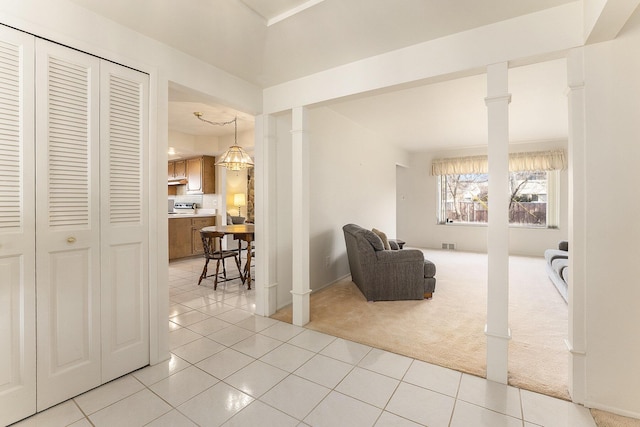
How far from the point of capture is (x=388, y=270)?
11.8 feet

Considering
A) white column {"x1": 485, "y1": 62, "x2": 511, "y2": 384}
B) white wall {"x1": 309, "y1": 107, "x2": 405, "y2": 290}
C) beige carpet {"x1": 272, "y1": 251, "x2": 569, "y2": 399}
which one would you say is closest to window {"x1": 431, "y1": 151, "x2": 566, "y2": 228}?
white wall {"x1": 309, "y1": 107, "x2": 405, "y2": 290}

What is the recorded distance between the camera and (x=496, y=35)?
6.42 ft

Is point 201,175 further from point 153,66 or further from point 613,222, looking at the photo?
point 613,222

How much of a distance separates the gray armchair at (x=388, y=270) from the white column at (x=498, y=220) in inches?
62.0

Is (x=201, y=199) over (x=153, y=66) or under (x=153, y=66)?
under

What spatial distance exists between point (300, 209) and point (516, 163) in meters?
5.83

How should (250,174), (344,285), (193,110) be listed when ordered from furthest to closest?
(250,174), (193,110), (344,285)

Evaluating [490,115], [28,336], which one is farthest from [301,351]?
[490,115]

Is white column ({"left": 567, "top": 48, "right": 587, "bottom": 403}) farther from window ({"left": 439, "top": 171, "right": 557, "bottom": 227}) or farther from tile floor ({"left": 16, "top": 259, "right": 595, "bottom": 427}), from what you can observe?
window ({"left": 439, "top": 171, "right": 557, "bottom": 227})

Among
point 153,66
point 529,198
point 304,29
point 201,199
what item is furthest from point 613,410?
point 201,199

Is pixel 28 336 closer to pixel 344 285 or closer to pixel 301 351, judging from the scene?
pixel 301 351

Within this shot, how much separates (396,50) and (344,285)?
10.1 feet

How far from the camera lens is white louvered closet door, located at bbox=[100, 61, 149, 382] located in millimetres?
1971

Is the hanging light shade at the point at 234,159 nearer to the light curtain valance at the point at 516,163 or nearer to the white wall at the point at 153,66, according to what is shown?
the white wall at the point at 153,66
